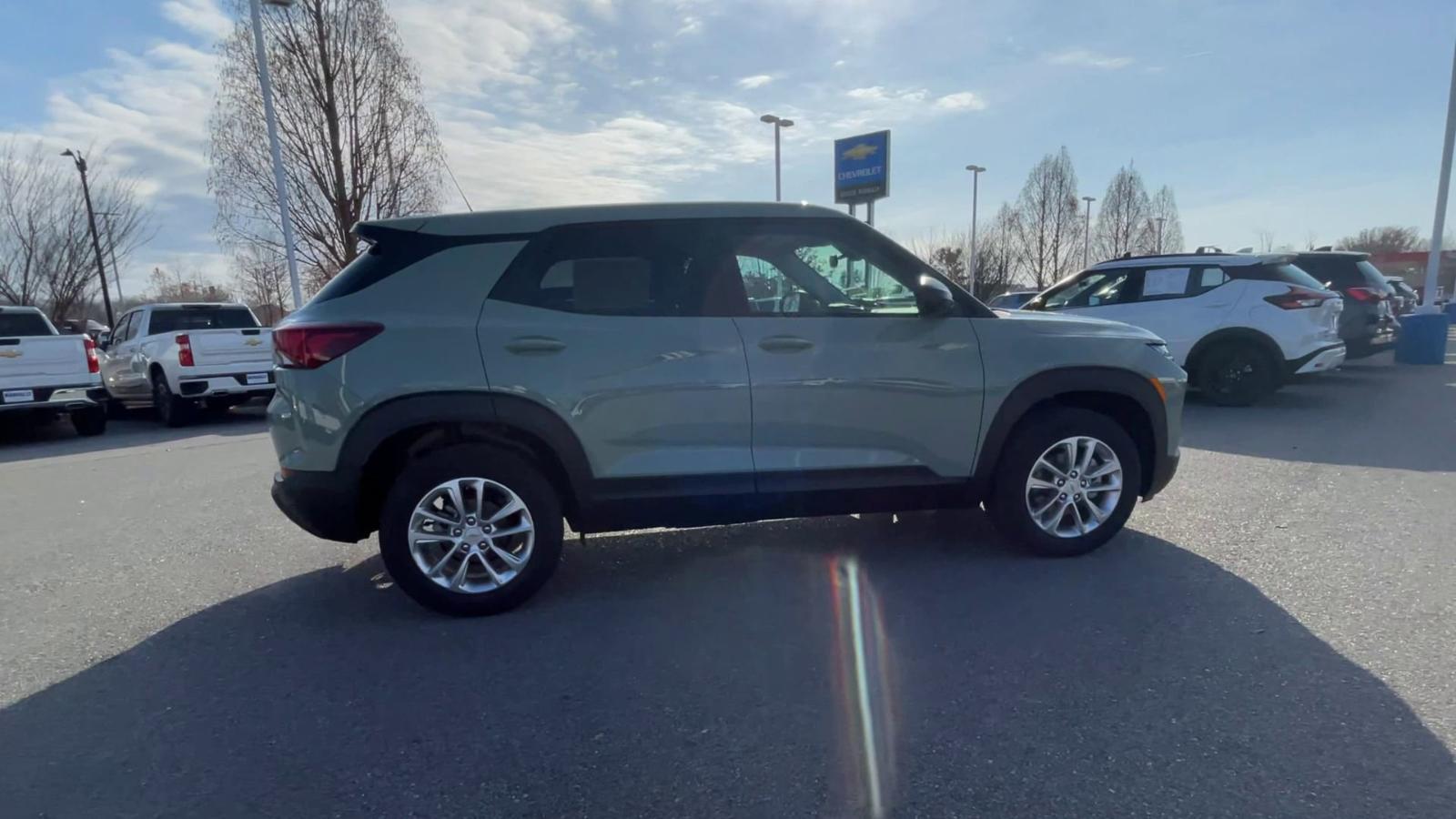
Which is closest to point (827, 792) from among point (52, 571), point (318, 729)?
point (318, 729)

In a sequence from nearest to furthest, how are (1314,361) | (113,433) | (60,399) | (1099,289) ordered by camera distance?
(1314,361), (1099,289), (60,399), (113,433)

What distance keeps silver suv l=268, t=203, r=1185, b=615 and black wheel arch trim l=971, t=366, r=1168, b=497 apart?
0.05 ft

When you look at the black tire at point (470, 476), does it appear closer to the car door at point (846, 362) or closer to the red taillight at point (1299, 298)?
the car door at point (846, 362)

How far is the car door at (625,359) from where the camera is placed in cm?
375

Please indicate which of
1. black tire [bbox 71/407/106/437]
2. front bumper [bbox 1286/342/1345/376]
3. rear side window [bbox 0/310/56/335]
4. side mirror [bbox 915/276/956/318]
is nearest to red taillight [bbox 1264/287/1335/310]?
front bumper [bbox 1286/342/1345/376]

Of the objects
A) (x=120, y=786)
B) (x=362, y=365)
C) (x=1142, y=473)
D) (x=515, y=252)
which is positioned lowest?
(x=120, y=786)

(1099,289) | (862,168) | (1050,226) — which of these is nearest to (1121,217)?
(1050,226)

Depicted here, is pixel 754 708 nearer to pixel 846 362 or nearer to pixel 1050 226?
pixel 846 362

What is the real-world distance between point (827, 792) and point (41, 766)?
100 inches

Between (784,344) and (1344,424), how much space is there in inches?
281

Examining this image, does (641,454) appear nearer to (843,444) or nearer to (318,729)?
(843,444)

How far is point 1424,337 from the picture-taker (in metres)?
13.9

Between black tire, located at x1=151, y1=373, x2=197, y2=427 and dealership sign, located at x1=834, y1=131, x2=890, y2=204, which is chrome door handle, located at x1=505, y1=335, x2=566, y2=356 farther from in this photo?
dealership sign, located at x1=834, y1=131, x2=890, y2=204

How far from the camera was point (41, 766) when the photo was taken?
2.73 meters
